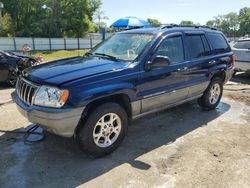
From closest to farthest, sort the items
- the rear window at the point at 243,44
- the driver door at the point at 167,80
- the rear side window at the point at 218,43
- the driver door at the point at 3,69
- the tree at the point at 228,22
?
the driver door at the point at 167,80, the rear side window at the point at 218,43, the driver door at the point at 3,69, the rear window at the point at 243,44, the tree at the point at 228,22

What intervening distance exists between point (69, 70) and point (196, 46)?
278 centimetres

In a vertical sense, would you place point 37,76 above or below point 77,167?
above

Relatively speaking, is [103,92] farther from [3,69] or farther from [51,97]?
[3,69]

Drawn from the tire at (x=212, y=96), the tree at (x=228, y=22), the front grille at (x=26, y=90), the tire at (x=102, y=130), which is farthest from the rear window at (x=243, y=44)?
the tree at (x=228, y=22)

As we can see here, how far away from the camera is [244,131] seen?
5.34m

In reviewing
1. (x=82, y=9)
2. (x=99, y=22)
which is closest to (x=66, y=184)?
(x=82, y=9)

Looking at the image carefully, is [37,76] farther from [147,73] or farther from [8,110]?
[8,110]

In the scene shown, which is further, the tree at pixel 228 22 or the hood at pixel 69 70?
the tree at pixel 228 22

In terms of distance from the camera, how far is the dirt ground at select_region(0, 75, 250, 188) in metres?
3.63

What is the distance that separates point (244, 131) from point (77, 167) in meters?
3.14

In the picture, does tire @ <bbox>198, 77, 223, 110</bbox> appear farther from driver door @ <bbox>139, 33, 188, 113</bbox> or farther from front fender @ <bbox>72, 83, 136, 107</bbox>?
front fender @ <bbox>72, 83, 136, 107</bbox>

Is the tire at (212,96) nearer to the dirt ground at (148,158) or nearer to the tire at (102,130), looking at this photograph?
the dirt ground at (148,158)

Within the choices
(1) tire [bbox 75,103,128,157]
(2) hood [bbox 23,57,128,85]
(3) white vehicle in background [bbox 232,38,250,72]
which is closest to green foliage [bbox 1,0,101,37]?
(3) white vehicle in background [bbox 232,38,250,72]

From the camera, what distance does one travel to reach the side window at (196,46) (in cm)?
559
